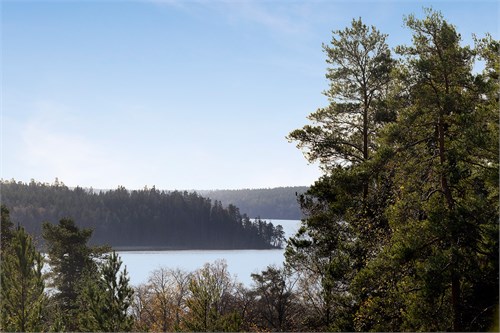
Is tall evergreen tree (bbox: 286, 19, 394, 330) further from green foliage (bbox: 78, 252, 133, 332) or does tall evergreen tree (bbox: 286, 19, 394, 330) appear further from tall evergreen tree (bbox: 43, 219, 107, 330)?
tall evergreen tree (bbox: 43, 219, 107, 330)

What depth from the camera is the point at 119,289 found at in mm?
24062

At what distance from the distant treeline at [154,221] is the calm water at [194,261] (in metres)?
9.47

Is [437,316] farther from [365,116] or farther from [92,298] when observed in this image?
[92,298]

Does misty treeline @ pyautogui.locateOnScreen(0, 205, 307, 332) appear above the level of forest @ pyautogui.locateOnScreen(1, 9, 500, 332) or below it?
below

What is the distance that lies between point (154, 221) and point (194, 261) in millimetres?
51920

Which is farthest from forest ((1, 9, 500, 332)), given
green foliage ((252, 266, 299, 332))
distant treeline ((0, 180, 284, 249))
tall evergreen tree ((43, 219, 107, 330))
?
distant treeline ((0, 180, 284, 249))

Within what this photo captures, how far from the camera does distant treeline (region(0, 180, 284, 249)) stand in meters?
154

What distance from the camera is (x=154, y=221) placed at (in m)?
162

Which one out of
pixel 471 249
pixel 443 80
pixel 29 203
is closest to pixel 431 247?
pixel 471 249

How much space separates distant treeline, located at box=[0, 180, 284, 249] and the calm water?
31.1 feet

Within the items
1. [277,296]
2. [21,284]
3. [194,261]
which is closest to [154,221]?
[194,261]

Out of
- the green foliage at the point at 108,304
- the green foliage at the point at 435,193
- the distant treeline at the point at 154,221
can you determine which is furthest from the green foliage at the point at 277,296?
the distant treeline at the point at 154,221

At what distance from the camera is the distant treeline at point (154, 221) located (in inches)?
6078

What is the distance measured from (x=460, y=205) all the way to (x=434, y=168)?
4.05 ft
